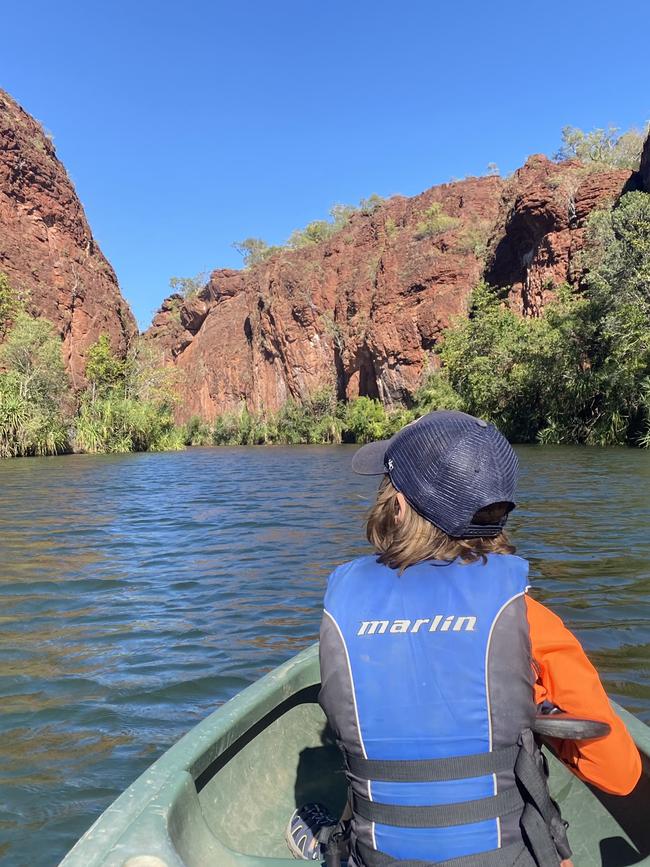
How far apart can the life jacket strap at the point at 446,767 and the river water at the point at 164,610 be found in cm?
172

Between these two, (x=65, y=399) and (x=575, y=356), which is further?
(x=65, y=399)

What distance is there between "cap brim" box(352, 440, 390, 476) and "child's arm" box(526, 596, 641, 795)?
1.54 ft

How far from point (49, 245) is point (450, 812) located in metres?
51.2

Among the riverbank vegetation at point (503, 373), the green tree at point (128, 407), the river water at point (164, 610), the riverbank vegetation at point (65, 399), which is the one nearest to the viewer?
the river water at point (164, 610)

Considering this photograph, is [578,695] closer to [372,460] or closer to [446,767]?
[446,767]

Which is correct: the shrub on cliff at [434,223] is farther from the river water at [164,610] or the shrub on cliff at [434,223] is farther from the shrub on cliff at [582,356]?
the river water at [164,610]

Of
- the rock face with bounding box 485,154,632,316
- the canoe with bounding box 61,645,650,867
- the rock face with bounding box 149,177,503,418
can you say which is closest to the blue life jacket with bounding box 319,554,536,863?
the canoe with bounding box 61,645,650,867

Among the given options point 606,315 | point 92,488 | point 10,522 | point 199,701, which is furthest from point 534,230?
point 199,701

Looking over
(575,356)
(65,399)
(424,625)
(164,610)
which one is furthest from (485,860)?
(65,399)

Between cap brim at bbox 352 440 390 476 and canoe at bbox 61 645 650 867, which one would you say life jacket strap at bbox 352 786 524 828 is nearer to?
canoe at bbox 61 645 650 867

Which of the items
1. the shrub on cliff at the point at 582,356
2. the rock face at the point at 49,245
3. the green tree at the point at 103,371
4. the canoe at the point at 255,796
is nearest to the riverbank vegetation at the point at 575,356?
the shrub on cliff at the point at 582,356

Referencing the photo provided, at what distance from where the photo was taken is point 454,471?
1.57m

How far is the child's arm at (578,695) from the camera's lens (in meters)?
1.50

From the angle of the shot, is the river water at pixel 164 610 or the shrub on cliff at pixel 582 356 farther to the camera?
the shrub on cliff at pixel 582 356
